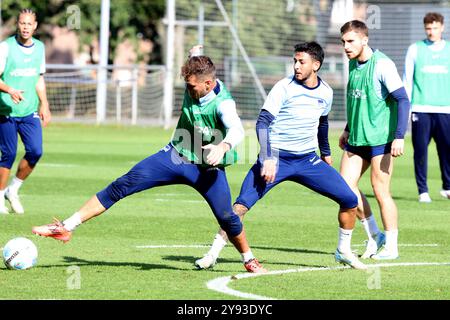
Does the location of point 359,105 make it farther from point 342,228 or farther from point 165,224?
point 165,224

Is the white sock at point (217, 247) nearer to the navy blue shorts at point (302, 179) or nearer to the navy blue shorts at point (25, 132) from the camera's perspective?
the navy blue shorts at point (302, 179)

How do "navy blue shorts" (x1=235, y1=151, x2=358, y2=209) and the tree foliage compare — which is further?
the tree foliage

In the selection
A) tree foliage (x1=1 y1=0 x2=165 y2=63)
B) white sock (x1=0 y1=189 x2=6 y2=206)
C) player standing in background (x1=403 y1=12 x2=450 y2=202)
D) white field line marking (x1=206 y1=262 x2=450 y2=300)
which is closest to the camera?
white field line marking (x1=206 y1=262 x2=450 y2=300)

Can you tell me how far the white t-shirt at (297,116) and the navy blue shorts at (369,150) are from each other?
105 cm

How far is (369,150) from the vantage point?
10.7m

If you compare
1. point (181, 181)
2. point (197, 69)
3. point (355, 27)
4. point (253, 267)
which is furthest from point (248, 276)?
point (355, 27)

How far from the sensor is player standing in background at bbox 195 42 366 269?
9.60 metres

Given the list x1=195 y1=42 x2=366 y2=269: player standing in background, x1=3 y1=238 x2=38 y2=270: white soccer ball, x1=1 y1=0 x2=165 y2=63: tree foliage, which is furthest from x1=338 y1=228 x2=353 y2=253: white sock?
x1=1 y1=0 x2=165 y2=63: tree foliage

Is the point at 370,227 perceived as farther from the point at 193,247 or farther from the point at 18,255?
the point at 18,255

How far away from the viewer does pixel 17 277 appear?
909cm

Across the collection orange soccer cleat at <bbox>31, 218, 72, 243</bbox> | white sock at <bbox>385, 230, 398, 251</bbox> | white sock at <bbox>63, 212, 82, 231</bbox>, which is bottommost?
white sock at <bbox>385, 230, 398, 251</bbox>

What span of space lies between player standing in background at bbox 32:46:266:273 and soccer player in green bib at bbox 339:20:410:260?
1.72 metres

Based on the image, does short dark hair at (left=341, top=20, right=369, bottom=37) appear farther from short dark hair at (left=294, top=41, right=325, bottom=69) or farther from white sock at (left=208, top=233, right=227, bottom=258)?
white sock at (left=208, top=233, right=227, bottom=258)
